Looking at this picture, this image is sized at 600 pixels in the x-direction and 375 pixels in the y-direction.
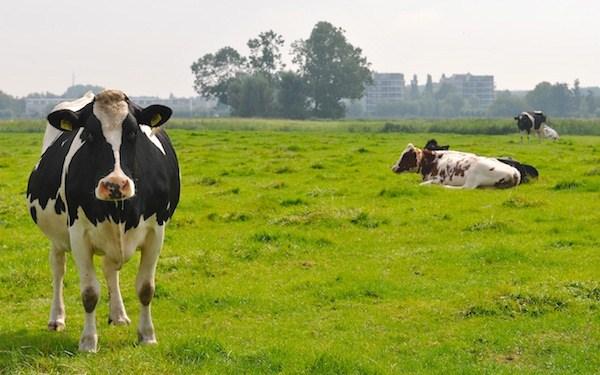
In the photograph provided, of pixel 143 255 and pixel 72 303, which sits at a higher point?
pixel 143 255

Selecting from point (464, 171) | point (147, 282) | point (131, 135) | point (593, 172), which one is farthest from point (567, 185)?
point (131, 135)

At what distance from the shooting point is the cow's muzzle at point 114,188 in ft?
19.4

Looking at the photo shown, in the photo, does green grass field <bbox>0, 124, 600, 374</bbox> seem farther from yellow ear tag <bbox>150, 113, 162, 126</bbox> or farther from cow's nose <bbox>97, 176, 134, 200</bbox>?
yellow ear tag <bbox>150, 113, 162, 126</bbox>

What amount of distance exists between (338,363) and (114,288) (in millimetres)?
2684

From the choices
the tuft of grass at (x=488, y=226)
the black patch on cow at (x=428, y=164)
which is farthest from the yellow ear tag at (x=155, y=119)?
the black patch on cow at (x=428, y=164)

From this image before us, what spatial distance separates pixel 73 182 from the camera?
6.64 metres

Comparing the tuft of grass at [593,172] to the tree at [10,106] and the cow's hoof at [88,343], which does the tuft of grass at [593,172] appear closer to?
the cow's hoof at [88,343]

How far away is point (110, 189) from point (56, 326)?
2.55 meters

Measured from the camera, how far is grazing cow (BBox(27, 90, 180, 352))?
20.9 feet

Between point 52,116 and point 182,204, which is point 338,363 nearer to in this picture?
point 52,116

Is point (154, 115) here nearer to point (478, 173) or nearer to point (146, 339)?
point (146, 339)

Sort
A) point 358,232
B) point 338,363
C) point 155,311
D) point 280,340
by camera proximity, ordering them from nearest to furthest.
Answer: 1. point 338,363
2. point 280,340
3. point 155,311
4. point 358,232

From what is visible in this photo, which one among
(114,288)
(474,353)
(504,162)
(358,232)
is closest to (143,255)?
(114,288)

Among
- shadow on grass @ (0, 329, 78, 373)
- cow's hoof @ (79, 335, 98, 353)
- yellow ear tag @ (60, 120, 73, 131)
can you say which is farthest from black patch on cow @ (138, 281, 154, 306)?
yellow ear tag @ (60, 120, 73, 131)
